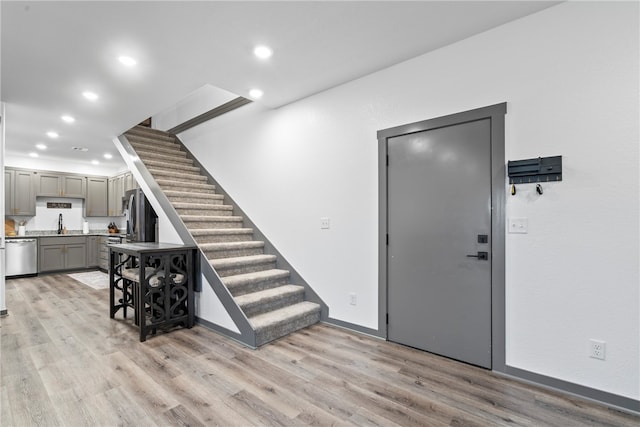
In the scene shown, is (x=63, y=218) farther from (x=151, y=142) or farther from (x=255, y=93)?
(x=255, y=93)

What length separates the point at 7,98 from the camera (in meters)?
3.65

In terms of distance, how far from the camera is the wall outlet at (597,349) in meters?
2.02

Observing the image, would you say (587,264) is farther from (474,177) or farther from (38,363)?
(38,363)

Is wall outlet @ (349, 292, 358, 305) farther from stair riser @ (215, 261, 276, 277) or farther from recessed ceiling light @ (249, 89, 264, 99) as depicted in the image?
recessed ceiling light @ (249, 89, 264, 99)

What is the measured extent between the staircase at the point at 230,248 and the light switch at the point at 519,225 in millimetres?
2132

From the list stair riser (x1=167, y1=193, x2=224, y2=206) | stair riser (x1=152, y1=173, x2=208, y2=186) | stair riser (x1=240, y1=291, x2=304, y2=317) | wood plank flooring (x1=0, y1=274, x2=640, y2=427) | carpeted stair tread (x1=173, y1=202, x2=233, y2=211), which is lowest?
wood plank flooring (x1=0, y1=274, x2=640, y2=427)

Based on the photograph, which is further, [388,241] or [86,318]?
[86,318]

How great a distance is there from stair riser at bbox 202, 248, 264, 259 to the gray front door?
1.93m

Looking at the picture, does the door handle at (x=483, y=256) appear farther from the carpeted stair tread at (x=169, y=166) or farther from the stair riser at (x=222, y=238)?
the carpeted stair tread at (x=169, y=166)

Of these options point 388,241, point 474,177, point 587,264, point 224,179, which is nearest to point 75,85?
point 224,179

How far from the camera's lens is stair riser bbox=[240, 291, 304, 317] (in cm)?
316

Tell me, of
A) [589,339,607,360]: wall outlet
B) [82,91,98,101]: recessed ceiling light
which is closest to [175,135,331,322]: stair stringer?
[82,91,98,101]: recessed ceiling light

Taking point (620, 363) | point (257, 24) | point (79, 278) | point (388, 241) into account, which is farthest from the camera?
point (79, 278)

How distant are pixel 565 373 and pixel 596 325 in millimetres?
400
